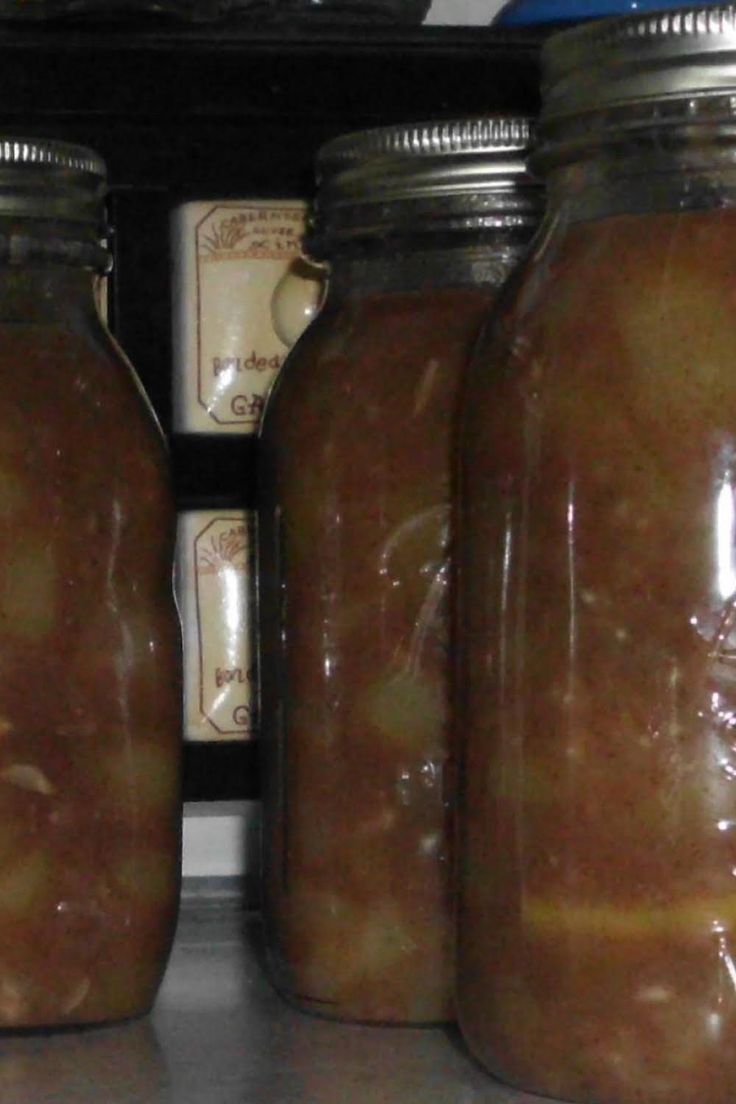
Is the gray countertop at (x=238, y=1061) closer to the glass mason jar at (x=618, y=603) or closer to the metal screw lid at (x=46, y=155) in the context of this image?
the glass mason jar at (x=618, y=603)

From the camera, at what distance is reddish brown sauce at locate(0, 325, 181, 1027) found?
664mm

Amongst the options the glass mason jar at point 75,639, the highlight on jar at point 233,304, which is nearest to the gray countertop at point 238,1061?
the glass mason jar at point 75,639

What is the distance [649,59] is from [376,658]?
0.77 ft

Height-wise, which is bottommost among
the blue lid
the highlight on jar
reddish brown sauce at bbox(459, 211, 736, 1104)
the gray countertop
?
the gray countertop

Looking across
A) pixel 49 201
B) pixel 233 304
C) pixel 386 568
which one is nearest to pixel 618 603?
pixel 386 568

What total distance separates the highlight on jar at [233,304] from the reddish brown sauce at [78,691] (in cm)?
18

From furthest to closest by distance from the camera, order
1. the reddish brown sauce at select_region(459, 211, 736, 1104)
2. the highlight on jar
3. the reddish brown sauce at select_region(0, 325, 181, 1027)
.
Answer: the highlight on jar
the reddish brown sauce at select_region(0, 325, 181, 1027)
the reddish brown sauce at select_region(459, 211, 736, 1104)

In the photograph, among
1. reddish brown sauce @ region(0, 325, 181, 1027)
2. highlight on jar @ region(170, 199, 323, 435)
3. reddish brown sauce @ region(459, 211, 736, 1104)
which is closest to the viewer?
reddish brown sauce @ region(459, 211, 736, 1104)

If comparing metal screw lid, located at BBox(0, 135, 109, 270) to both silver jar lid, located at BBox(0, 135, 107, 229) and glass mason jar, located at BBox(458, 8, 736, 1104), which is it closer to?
silver jar lid, located at BBox(0, 135, 107, 229)

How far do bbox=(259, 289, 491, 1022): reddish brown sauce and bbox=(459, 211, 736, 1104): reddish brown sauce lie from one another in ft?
0.29

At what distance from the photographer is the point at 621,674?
0.57m

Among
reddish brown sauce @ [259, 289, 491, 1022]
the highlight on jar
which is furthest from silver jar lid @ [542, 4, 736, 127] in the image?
the highlight on jar

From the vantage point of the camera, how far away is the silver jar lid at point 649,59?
57 cm

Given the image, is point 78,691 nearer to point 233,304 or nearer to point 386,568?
point 386,568
